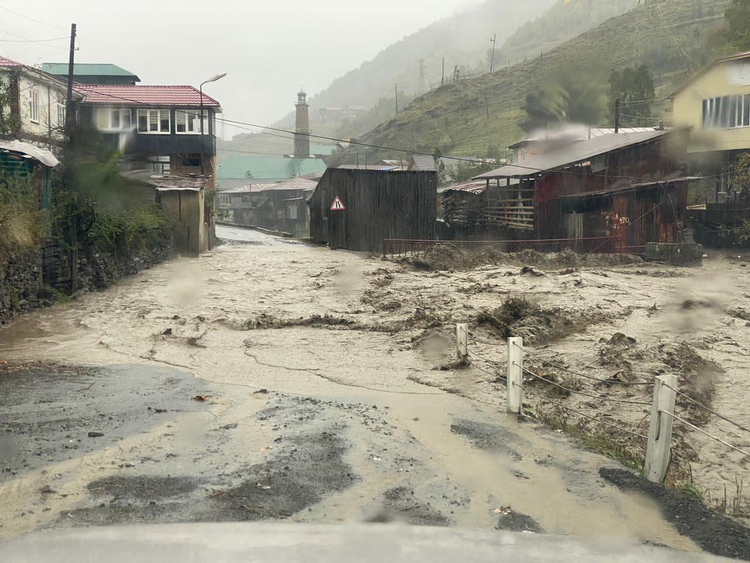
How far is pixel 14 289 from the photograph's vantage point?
17.6m

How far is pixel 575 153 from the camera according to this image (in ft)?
110

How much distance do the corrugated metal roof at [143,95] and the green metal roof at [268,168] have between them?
37115 millimetres

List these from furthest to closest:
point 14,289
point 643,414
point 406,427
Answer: point 14,289
point 643,414
point 406,427

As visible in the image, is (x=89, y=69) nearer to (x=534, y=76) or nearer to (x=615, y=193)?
(x=615, y=193)

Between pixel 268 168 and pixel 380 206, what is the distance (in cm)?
5978

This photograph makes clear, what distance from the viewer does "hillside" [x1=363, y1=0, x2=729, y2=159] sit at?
73.6 metres

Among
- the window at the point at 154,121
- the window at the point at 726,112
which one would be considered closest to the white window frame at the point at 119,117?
the window at the point at 154,121

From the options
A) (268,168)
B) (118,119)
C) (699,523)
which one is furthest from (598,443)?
(268,168)

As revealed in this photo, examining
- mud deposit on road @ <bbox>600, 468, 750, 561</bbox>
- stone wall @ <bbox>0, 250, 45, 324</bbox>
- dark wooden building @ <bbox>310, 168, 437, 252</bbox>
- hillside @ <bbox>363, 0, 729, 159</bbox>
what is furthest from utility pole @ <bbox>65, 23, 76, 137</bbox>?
hillside @ <bbox>363, 0, 729, 159</bbox>

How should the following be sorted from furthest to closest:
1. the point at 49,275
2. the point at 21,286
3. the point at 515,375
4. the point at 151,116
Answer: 1. the point at 151,116
2. the point at 49,275
3. the point at 21,286
4. the point at 515,375

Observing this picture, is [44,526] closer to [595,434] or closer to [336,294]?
[595,434]

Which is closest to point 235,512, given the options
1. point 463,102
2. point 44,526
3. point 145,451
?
point 44,526

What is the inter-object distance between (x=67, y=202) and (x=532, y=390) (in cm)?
1413

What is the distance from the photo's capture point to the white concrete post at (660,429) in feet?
23.7
